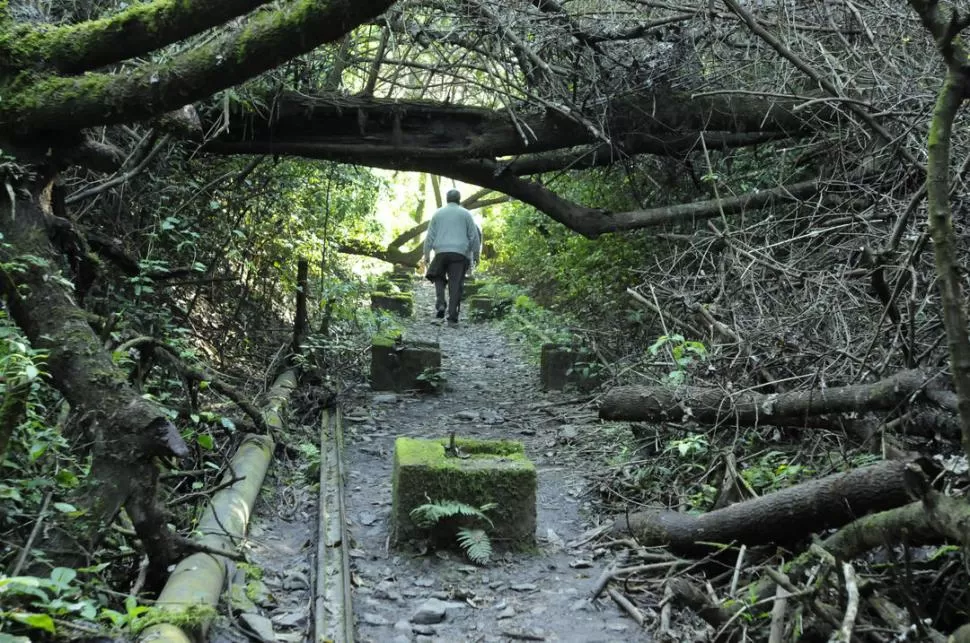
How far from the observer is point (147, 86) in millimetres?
4816

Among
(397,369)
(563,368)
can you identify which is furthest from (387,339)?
(563,368)

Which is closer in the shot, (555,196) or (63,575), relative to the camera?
(63,575)

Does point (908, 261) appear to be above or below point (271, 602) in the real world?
above

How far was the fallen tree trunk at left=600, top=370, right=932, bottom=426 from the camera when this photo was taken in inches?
192

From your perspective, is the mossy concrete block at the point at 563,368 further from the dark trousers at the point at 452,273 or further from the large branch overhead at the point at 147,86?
the large branch overhead at the point at 147,86

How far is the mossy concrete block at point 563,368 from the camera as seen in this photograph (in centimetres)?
960

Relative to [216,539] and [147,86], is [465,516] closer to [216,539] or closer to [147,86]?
[216,539]

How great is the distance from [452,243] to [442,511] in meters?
7.99

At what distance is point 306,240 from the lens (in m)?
10.6

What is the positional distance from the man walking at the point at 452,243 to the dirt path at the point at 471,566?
389 centimetres

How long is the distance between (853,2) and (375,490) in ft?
19.5

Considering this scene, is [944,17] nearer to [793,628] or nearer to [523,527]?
[793,628]

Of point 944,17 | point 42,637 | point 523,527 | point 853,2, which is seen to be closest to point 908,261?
point 944,17

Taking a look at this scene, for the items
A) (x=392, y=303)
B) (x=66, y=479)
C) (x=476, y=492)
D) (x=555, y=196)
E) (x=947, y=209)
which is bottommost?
(x=66, y=479)
